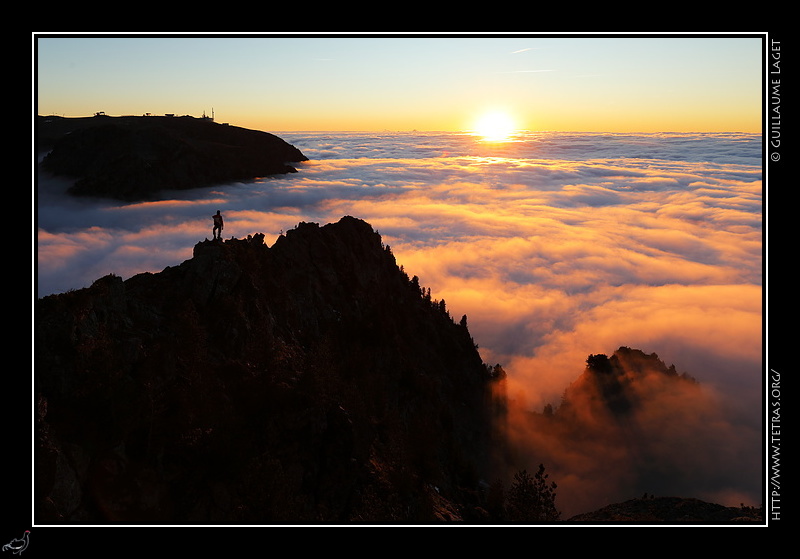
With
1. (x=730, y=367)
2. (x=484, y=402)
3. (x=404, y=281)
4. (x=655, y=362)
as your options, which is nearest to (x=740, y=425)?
(x=655, y=362)

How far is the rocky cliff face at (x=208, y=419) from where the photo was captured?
17766 mm

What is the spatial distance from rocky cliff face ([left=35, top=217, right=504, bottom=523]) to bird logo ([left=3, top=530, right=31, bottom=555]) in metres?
0.70

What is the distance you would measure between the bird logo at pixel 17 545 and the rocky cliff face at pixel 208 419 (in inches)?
27.7

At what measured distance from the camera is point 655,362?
394ft

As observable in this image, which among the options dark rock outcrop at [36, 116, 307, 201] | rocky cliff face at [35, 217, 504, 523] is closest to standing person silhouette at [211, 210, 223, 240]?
rocky cliff face at [35, 217, 504, 523]

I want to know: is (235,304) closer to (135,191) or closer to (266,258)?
(266,258)

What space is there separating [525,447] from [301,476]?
215 feet

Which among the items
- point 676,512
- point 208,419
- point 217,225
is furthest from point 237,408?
point 676,512

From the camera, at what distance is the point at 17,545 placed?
526 inches

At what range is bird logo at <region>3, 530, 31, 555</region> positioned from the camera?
523 inches

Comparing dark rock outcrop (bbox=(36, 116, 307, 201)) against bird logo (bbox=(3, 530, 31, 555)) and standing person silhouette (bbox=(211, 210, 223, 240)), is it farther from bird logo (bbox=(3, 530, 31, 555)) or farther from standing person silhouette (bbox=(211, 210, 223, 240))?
bird logo (bbox=(3, 530, 31, 555))

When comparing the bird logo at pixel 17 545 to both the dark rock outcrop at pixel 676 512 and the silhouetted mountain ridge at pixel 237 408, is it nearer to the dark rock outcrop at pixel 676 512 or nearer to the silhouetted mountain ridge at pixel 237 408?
the silhouetted mountain ridge at pixel 237 408

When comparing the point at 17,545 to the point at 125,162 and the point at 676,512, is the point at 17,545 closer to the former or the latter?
the point at 676,512
